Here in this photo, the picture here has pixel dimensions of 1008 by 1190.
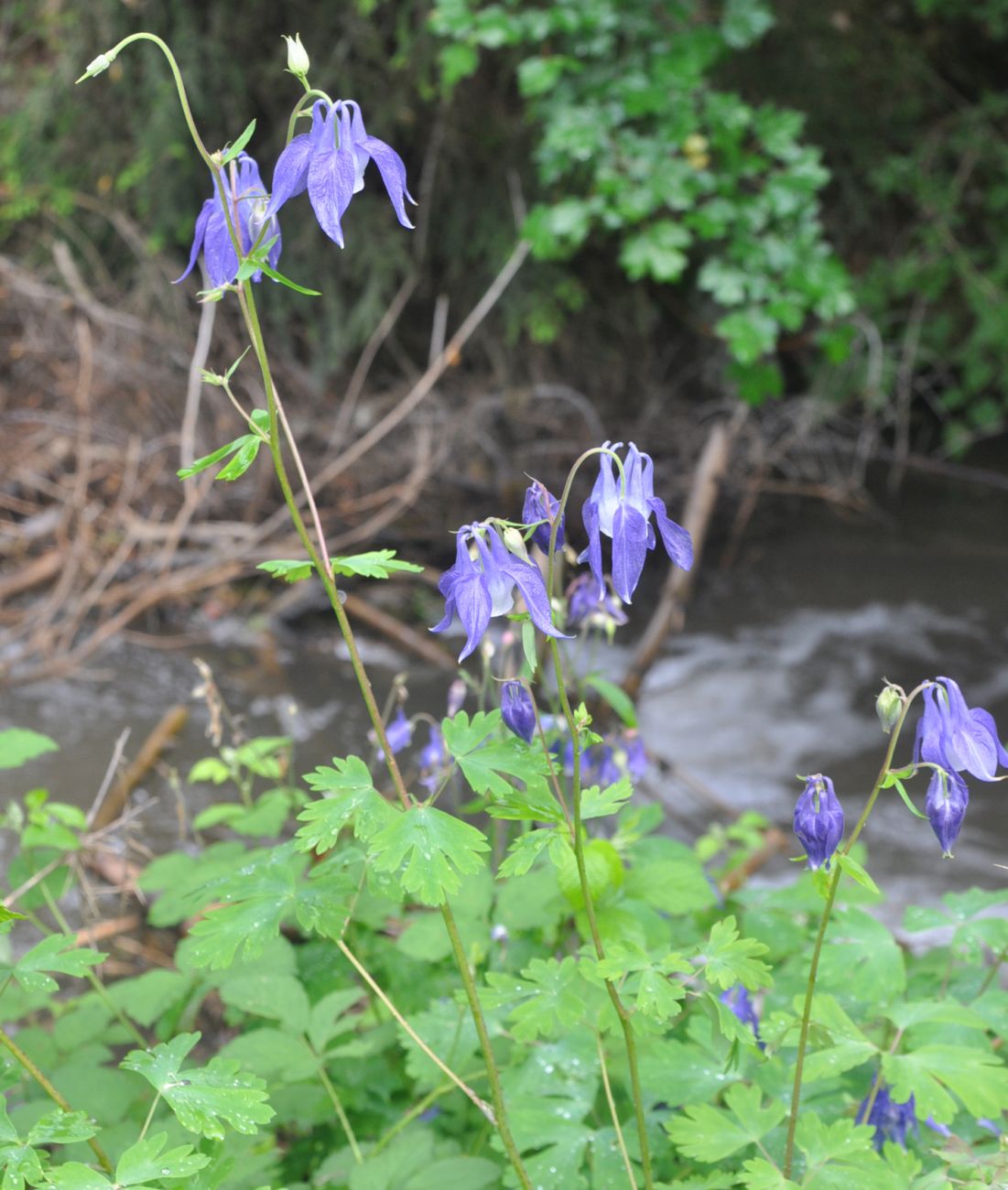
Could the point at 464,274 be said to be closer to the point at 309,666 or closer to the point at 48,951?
the point at 309,666

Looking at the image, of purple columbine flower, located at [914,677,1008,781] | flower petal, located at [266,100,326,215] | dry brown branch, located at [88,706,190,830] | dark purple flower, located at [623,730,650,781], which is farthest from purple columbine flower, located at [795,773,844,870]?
dry brown branch, located at [88,706,190,830]

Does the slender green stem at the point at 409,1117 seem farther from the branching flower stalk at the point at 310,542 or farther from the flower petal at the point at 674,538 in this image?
the flower petal at the point at 674,538

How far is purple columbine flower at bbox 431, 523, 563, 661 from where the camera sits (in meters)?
1.13

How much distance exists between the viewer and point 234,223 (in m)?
1.27

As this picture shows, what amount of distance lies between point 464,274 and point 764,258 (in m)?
1.82

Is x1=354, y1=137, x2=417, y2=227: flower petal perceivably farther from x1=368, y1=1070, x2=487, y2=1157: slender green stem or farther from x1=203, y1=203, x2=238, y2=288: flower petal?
x1=368, y1=1070, x2=487, y2=1157: slender green stem

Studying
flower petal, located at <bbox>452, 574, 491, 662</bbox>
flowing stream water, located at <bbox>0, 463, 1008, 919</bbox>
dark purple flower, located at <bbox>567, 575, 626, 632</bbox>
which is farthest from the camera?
flowing stream water, located at <bbox>0, 463, 1008, 919</bbox>

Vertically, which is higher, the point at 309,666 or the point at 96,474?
the point at 96,474

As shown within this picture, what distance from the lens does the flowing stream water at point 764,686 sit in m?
4.10

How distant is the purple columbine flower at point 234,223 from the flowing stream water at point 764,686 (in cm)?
269

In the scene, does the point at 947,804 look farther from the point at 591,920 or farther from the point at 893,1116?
the point at 893,1116

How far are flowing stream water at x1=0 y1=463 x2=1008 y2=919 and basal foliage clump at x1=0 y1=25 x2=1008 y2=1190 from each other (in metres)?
1.68

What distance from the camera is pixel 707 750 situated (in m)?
4.70

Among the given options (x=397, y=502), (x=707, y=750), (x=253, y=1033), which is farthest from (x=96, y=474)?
(x=253, y=1033)
